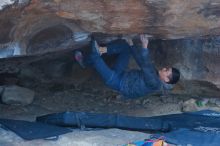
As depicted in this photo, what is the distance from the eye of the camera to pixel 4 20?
417cm

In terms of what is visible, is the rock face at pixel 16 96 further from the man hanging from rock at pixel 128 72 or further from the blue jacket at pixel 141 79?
the blue jacket at pixel 141 79

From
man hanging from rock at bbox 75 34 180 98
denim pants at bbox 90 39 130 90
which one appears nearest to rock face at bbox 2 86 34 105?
man hanging from rock at bbox 75 34 180 98

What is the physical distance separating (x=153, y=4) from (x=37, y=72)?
2.31 meters

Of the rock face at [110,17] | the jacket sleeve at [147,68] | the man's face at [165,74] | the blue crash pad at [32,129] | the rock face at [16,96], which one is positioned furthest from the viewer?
the rock face at [16,96]

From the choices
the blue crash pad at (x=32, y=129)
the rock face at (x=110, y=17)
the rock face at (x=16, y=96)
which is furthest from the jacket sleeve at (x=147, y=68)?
the rock face at (x=16, y=96)

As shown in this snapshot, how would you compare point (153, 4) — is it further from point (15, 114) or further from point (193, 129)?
point (15, 114)

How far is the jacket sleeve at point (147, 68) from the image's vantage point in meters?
5.01

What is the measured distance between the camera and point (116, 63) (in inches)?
209

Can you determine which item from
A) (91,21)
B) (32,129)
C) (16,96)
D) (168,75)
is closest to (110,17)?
(91,21)

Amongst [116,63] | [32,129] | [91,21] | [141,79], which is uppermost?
[91,21]

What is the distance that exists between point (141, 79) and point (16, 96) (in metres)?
1.53

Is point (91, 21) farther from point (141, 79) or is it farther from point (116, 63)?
point (141, 79)

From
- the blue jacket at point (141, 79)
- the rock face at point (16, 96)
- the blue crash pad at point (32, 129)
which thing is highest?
the blue jacket at point (141, 79)

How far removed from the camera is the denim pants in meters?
5.04
